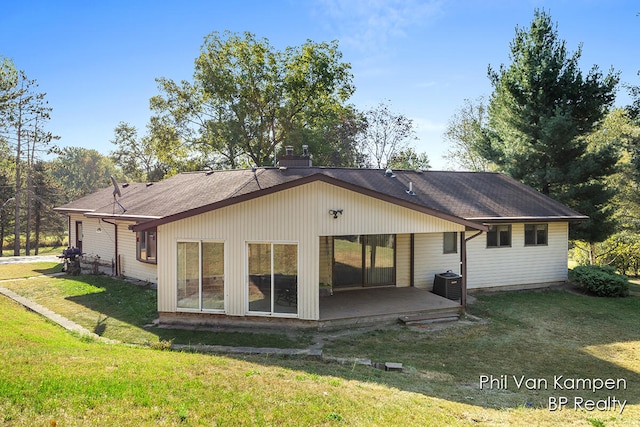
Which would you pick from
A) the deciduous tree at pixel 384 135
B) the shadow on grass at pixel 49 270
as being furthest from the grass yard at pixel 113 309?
the deciduous tree at pixel 384 135

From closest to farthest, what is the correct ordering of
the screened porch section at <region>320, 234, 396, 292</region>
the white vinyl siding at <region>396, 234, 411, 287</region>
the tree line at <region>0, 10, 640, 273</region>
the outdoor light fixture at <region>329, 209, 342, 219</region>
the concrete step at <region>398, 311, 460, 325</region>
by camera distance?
the outdoor light fixture at <region>329, 209, 342, 219</region> < the concrete step at <region>398, 311, 460, 325</region> < the screened porch section at <region>320, 234, 396, 292</region> < the white vinyl siding at <region>396, 234, 411, 287</region> < the tree line at <region>0, 10, 640, 273</region>

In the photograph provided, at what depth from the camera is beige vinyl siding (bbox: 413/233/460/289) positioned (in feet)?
41.6

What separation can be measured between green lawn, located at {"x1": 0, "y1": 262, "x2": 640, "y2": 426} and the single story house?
58.2 inches

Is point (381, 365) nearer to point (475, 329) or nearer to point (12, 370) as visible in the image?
point (475, 329)

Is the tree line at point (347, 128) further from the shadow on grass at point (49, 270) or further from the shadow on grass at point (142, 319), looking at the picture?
the shadow on grass at point (142, 319)

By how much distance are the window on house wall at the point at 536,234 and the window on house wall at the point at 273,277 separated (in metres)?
9.36

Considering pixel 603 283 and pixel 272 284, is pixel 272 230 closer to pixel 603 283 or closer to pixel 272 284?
pixel 272 284

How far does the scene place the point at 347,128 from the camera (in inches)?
1265

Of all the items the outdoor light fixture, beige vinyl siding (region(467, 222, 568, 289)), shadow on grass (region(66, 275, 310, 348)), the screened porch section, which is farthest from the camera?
beige vinyl siding (region(467, 222, 568, 289))

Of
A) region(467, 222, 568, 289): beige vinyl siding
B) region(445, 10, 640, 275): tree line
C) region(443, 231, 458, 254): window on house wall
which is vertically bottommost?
region(467, 222, 568, 289): beige vinyl siding

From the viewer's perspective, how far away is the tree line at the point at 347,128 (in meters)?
18.9

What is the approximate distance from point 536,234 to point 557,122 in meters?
7.23

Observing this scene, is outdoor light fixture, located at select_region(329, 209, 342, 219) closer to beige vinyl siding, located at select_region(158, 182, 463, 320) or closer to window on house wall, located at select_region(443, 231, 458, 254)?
beige vinyl siding, located at select_region(158, 182, 463, 320)

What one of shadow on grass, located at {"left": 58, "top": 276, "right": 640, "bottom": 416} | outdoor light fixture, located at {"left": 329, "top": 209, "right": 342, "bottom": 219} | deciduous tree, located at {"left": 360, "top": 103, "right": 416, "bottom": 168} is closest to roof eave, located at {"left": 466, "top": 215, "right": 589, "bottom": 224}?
shadow on grass, located at {"left": 58, "top": 276, "right": 640, "bottom": 416}
